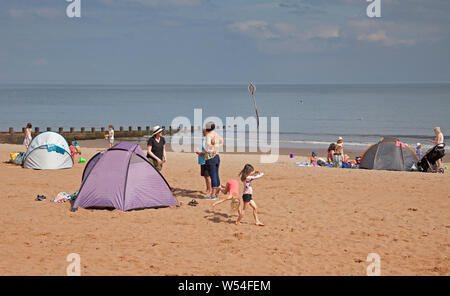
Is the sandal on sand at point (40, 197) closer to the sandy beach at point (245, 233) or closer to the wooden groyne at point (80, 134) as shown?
the sandy beach at point (245, 233)

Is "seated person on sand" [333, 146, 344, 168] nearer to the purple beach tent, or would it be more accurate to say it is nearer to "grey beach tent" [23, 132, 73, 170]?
the purple beach tent

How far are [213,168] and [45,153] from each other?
839 centimetres

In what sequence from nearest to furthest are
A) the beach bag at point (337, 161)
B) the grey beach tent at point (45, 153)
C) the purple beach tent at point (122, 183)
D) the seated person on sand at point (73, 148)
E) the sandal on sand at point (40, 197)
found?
the purple beach tent at point (122, 183) → the sandal on sand at point (40, 197) → the grey beach tent at point (45, 153) → the seated person on sand at point (73, 148) → the beach bag at point (337, 161)

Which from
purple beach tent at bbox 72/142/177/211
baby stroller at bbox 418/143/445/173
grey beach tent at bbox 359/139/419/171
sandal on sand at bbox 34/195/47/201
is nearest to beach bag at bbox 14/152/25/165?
sandal on sand at bbox 34/195/47/201

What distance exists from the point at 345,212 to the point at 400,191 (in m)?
3.41

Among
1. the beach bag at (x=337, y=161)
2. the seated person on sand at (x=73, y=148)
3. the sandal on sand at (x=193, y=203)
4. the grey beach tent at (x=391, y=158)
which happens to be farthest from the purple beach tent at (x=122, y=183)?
the grey beach tent at (x=391, y=158)

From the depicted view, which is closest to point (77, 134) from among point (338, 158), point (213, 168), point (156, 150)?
point (338, 158)

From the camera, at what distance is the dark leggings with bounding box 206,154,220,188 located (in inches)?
492

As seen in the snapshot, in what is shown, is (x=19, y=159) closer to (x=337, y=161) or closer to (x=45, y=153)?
(x=45, y=153)

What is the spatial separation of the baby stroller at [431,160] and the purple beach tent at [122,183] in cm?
1099

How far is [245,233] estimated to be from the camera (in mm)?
10070

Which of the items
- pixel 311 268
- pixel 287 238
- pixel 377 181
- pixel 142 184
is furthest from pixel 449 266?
pixel 377 181

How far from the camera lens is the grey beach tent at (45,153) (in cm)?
1827

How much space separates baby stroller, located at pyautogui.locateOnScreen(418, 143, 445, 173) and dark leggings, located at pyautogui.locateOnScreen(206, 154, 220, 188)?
9.55m
